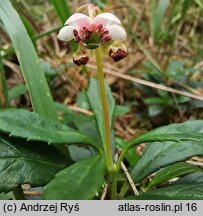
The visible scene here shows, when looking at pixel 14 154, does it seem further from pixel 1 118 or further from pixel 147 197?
pixel 147 197

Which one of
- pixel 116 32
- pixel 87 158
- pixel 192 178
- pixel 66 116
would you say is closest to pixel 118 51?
pixel 116 32

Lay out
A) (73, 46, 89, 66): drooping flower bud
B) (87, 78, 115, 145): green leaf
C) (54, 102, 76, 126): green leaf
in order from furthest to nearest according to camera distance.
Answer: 1. (54, 102, 76, 126): green leaf
2. (87, 78, 115, 145): green leaf
3. (73, 46, 89, 66): drooping flower bud

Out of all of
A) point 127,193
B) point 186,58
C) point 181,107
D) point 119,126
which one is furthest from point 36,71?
point 186,58

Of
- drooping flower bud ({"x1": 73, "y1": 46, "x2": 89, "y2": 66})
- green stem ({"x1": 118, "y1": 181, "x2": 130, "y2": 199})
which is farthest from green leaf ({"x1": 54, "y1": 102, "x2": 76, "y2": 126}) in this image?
drooping flower bud ({"x1": 73, "y1": 46, "x2": 89, "y2": 66})

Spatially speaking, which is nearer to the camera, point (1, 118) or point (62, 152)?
point (1, 118)

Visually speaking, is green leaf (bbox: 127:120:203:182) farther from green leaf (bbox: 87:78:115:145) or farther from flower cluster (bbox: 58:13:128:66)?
flower cluster (bbox: 58:13:128:66)

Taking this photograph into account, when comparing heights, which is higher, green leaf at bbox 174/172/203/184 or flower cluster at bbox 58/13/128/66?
flower cluster at bbox 58/13/128/66
